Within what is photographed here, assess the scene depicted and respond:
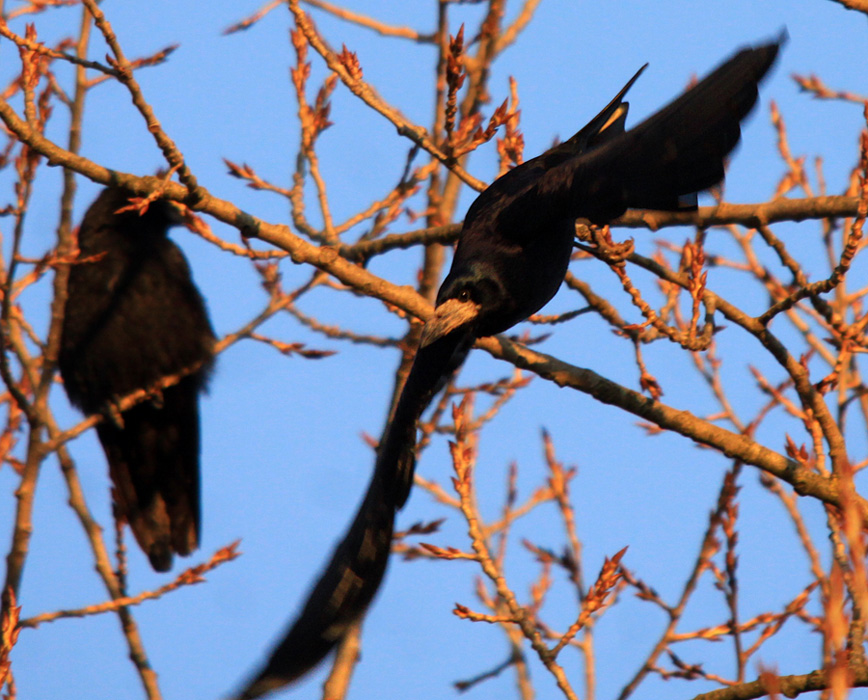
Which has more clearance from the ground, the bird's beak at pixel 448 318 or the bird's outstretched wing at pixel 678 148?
the bird's outstretched wing at pixel 678 148

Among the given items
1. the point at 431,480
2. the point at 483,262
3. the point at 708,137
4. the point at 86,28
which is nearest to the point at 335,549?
the point at 483,262

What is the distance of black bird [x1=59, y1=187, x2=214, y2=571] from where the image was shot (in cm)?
548

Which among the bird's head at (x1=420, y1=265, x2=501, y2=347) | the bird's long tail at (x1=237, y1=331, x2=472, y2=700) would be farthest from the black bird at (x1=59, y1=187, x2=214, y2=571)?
the bird's head at (x1=420, y1=265, x2=501, y2=347)

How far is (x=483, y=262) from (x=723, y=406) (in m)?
2.00

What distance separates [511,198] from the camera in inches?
120

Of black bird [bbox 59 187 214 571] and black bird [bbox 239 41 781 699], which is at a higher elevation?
black bird [bbox 59 187 214 571]

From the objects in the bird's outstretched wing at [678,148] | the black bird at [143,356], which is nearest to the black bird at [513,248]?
the bird's outstretched wing at [678,148]

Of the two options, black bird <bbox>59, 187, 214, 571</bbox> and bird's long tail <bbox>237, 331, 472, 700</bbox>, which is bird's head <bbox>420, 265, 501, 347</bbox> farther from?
black bird <bbox>59, 187, 214, 571</bbox>

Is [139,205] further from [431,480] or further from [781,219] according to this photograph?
[431,480]

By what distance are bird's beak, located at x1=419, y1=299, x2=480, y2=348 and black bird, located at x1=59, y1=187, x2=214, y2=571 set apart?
2.97m

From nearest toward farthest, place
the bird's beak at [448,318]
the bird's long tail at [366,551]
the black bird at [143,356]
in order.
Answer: the bird's long tail at [366,551] → the bird's beak at [448,318] → the black bird at [143,356]

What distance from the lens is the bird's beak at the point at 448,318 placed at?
9.32 feet

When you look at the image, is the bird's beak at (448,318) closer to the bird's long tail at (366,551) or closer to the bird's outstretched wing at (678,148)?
the bird's long tail at (366,551)

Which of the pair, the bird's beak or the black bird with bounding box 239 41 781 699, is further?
the bird's beak
